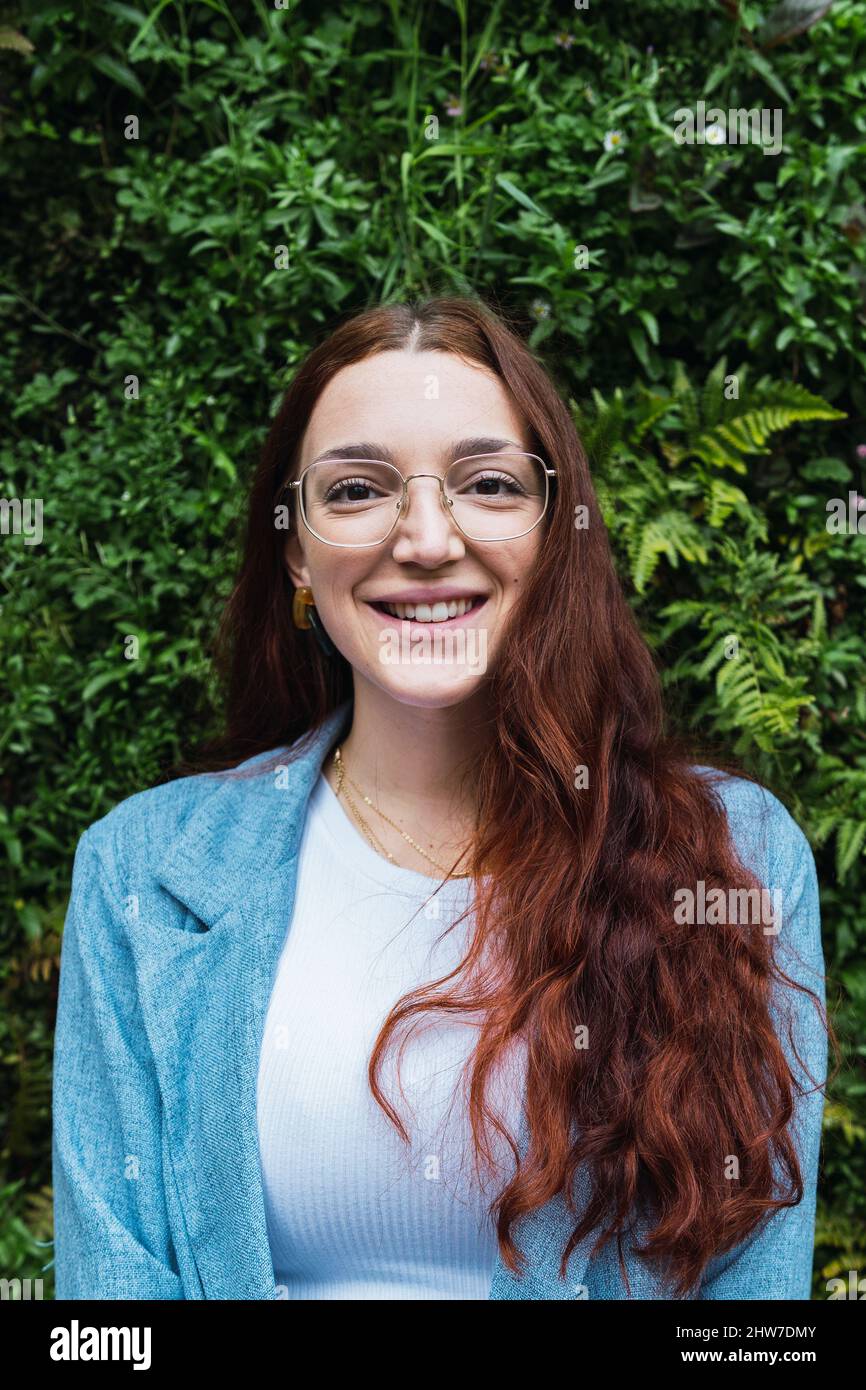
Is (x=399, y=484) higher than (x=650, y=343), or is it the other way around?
(x=650, y=343)

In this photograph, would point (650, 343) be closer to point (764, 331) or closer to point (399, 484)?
point (764, 331)

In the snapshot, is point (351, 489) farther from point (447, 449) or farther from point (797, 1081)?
point (797, 1081)

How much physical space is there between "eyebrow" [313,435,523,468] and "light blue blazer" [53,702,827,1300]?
0.63m

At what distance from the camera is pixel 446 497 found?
1866mm

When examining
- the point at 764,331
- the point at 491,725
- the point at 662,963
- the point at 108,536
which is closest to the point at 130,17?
the point at 108,536

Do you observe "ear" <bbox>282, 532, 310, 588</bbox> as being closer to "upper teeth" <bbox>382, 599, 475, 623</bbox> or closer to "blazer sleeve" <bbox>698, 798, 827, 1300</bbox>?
"upper teeth" <bbox>382, 599, 475, 623</bbox>

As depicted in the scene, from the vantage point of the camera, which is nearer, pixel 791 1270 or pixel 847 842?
pixel 791 1270

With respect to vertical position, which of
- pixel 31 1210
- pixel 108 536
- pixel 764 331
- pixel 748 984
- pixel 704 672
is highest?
pixel 764 331

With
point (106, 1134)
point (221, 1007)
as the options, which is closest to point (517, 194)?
point (221, 1007)

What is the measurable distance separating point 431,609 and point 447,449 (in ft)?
0.86

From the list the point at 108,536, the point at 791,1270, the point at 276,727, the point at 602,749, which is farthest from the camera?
the point at 108,536

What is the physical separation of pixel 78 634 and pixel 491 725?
1.24m

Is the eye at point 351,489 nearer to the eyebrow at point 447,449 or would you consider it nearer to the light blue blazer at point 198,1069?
the eyebrow at point 447,449

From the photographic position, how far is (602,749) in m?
1.96
